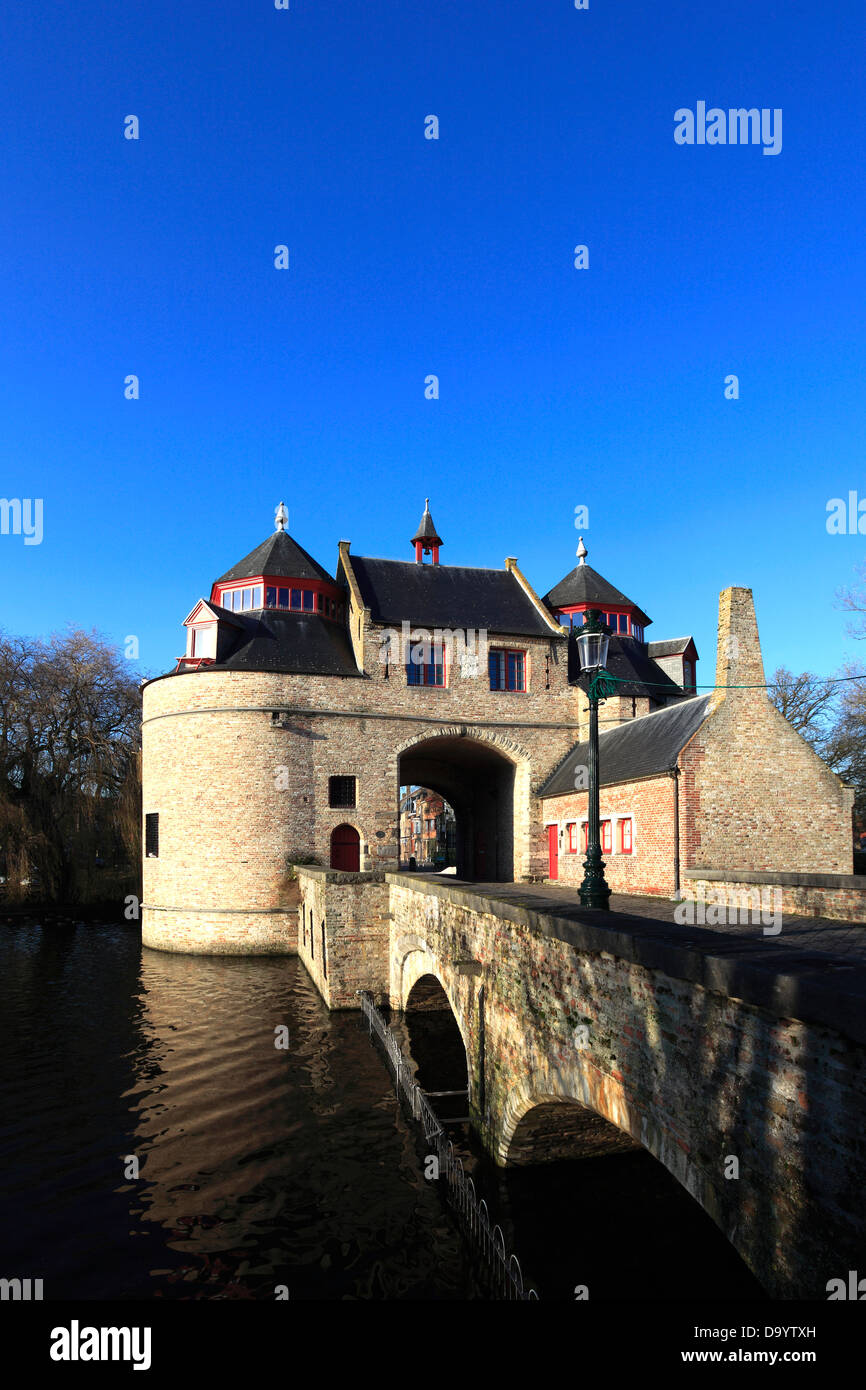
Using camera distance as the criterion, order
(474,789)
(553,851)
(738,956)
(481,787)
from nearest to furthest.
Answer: (738,956) → (553,851) → (481,787) → (474,789)

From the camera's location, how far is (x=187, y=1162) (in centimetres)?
1032

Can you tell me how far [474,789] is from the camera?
1318 inches

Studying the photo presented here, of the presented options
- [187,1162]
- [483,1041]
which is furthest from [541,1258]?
[187,1162]

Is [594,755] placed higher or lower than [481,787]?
higher

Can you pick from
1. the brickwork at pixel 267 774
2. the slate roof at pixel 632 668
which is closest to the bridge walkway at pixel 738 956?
the brickwork at pixel 267 774

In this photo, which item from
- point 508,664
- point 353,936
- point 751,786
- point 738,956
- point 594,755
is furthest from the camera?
point 508,664

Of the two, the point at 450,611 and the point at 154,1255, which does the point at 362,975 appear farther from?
the point at 450,611

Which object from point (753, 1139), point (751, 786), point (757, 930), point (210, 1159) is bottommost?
point (210, 1159)

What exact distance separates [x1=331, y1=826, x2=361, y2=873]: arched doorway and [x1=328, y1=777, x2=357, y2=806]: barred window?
2.55ft

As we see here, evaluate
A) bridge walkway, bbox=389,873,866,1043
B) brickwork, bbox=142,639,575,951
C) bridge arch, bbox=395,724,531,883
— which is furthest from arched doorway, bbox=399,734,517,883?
bridge walkway, bbox=389,873,866,1043

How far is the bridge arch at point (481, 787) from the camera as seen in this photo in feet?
87.4

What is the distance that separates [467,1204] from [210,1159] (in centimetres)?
382

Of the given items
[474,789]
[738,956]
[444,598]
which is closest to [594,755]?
[738,956]

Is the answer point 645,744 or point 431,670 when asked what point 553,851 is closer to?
point 645,744
